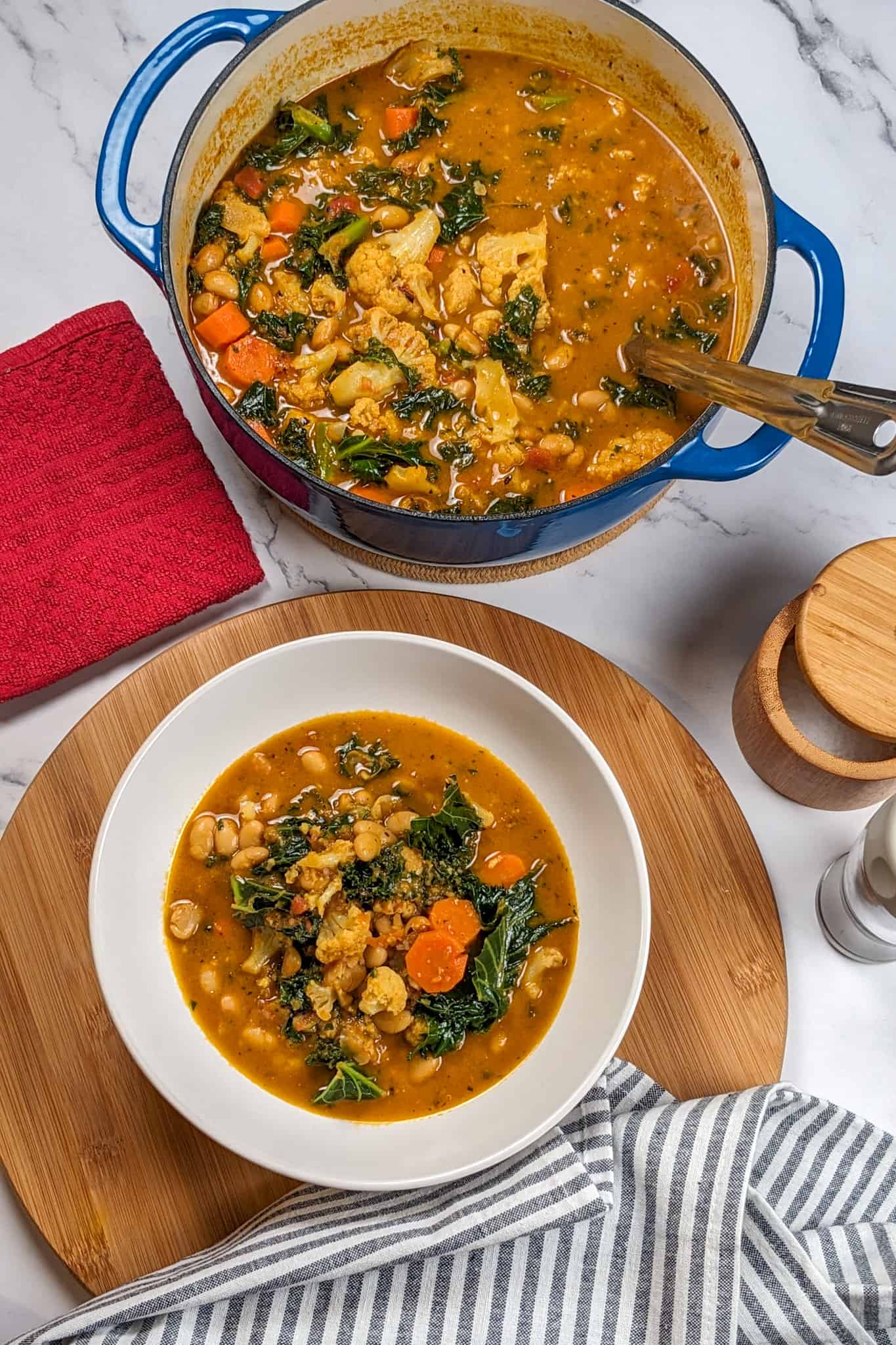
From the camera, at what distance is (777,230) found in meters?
3.21

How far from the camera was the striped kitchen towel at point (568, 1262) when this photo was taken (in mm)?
3064

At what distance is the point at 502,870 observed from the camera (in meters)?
3.28

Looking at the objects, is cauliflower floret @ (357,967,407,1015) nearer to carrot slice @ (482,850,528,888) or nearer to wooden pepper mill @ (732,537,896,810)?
carrot slice @ (482,850,528,888)

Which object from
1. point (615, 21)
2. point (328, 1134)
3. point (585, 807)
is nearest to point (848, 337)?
point (615, 21)

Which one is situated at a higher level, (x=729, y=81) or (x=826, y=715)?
(x=729, y=81)

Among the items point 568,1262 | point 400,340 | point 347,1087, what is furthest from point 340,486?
point 568,1262

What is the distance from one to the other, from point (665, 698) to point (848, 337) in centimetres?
131

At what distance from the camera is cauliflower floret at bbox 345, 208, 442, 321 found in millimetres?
3271

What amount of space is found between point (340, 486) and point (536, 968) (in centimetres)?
140

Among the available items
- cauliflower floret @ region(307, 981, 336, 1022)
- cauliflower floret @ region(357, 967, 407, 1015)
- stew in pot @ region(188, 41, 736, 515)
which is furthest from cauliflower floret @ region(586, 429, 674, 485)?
cauliflower floret @ region(307, 981, 336, 1022)

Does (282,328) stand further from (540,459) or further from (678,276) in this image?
(678,276)

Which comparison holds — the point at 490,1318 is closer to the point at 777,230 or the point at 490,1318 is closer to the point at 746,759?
the point at 746,759

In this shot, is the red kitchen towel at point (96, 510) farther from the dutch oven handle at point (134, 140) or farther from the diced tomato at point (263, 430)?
the dutch oven handle at point (134, 140)

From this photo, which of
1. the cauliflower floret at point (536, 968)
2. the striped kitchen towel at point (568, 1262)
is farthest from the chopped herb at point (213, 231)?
the striped kitchen towel at point (568, 1262)
